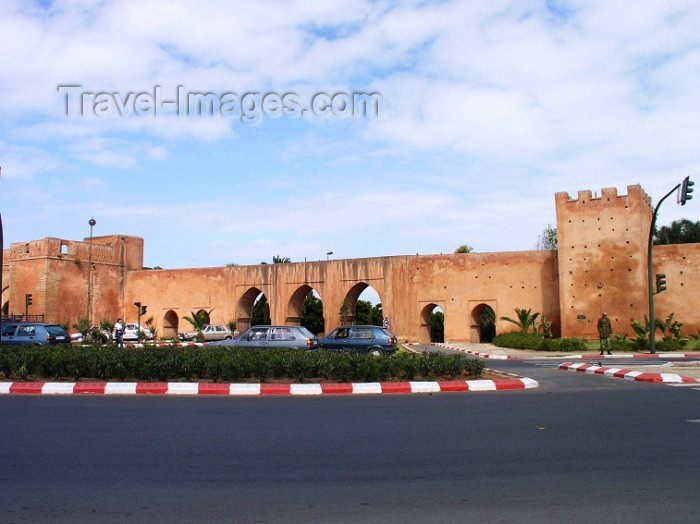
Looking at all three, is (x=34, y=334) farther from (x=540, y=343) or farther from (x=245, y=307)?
(x=245, y=307)

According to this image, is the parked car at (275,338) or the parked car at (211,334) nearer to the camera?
the parked car at (275,338)

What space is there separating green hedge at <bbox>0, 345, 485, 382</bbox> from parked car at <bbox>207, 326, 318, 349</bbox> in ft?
13.2

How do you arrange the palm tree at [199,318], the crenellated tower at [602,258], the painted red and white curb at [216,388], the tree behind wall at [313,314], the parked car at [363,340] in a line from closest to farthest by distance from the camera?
the painted red and white curb at [216,388] < the parked car at [363,340] < the crenellated tower at [602,258] < the palm tree at [199,318] < the tree behind wall at [313,314]

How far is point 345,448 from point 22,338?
59.3 ft

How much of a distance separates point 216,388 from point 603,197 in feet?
81.3

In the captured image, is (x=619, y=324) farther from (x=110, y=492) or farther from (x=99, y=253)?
(x=99, y=253)

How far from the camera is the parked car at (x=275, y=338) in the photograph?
16359 mm

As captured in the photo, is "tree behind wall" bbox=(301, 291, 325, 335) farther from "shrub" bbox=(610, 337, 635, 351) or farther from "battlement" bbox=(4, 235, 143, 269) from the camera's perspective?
"shrub" bbox=(610, 337, 635, 351)

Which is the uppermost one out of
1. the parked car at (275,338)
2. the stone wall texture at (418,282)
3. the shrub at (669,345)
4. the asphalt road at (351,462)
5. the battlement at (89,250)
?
the battlement at (89,250)

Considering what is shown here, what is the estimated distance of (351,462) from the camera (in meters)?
5.57

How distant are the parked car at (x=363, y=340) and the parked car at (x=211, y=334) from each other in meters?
22.0

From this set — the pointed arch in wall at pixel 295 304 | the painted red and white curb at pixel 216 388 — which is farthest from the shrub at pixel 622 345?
the pointed arch in wall at pixel 295 304

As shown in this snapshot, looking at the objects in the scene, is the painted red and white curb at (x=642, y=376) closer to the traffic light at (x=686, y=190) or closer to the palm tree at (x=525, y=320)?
the traffic light at (x=686, y=190)

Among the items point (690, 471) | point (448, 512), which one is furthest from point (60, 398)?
point (690, 471)
